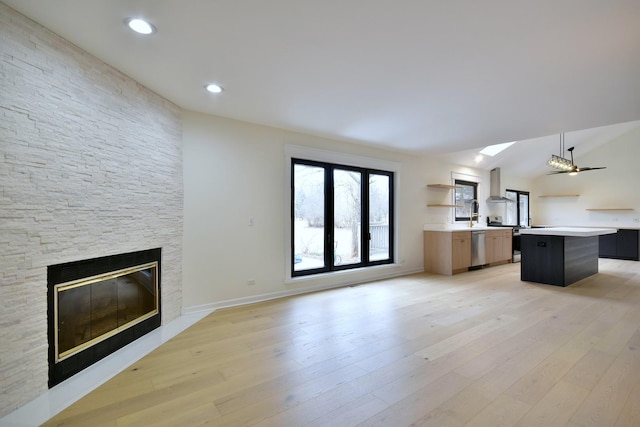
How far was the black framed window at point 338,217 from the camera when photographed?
467 centimetres

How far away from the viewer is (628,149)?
8.06m

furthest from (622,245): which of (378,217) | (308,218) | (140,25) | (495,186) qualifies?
(140,25)

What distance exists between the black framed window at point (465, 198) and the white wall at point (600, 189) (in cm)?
382

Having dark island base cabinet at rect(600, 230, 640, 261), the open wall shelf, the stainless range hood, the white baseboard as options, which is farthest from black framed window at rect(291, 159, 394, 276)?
dark island base cabinet at rect(600, 230, 640, 261)

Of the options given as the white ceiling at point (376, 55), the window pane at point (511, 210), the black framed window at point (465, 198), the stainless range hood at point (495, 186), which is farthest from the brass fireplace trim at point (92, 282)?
the window pane at point (511, 210)

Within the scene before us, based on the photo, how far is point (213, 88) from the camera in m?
3.01

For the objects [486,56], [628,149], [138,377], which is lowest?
[138,377]

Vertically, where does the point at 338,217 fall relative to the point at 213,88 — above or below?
below

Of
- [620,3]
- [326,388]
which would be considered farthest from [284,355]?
[620,3]

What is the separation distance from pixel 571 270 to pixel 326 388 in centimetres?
535

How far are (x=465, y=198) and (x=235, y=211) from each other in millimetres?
6120

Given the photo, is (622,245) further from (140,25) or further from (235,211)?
(140,25)

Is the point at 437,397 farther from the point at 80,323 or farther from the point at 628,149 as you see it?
the point at 628,149

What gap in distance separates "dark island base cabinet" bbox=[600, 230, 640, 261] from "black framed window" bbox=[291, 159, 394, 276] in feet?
22.2
